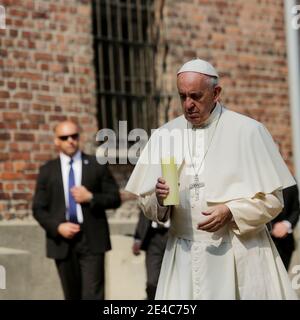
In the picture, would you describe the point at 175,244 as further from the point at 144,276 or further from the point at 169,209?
the point at 144,276

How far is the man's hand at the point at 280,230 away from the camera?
25.5ft

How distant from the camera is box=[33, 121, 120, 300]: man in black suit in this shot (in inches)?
297

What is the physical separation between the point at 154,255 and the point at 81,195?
1021 mm

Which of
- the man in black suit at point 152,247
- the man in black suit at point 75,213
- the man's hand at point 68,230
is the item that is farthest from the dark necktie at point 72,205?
the man in black suit at point 152,247

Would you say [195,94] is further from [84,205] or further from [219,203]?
[84,205]

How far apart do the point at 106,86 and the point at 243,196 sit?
559 centimetres

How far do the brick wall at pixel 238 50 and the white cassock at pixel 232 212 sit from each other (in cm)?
540

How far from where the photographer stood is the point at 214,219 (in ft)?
15.4

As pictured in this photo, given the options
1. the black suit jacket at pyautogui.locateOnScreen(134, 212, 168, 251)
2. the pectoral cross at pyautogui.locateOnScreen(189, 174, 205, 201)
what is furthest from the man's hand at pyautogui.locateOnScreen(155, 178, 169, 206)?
the black suit jacket at pyautogui.locateOnScreen(134, 212, 168, 251)

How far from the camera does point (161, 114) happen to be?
10.6m

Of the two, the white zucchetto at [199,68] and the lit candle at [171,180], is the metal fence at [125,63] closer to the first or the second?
the white zucchetto at [199,68]

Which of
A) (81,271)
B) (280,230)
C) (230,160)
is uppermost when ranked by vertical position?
(230,160)

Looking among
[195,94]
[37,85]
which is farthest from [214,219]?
[37,85]
